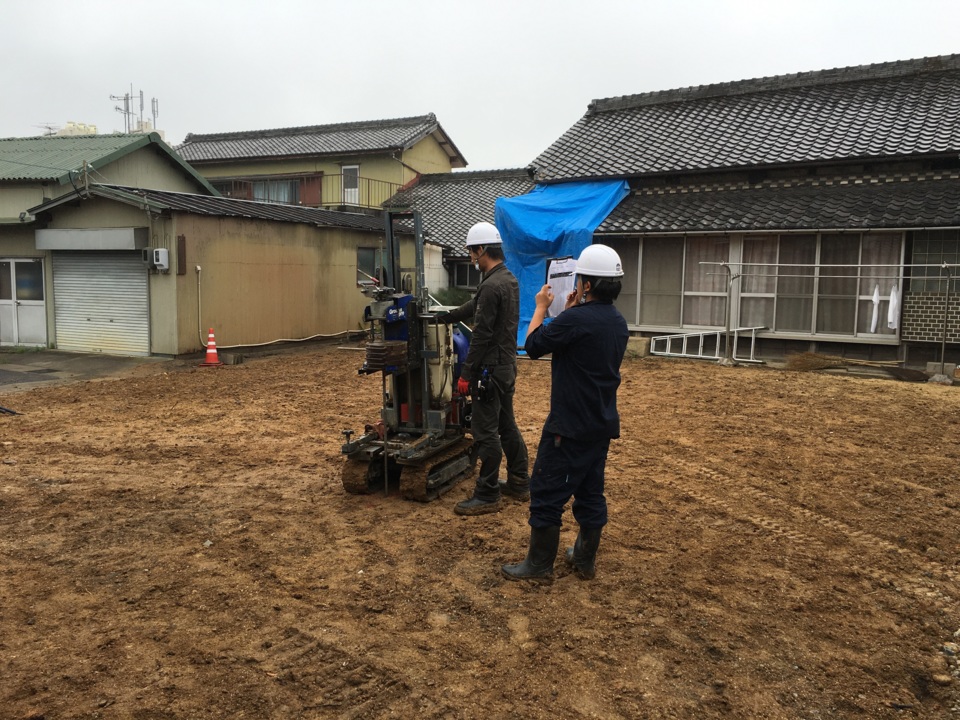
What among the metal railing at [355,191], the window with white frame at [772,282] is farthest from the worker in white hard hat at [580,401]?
the metal railing at [355,191]

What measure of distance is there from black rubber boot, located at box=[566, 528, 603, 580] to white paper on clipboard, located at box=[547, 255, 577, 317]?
5.00ft

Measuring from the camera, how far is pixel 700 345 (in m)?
13.2

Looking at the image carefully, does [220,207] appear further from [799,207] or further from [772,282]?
[799,207]

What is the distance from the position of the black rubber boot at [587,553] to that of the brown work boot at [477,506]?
1.11 m

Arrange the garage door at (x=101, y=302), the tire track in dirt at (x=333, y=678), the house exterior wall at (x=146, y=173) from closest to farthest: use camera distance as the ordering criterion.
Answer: the tire track in dirt at (x=333, y=678) < the garage door at (x=101, y=302) < the house exterior wall at (x=146, y=173)

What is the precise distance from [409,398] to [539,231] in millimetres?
8674

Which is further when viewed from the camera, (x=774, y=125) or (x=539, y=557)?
(x=774, y=125)

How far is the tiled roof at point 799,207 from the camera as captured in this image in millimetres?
12008

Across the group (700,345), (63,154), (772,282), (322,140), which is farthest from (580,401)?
(322,140)

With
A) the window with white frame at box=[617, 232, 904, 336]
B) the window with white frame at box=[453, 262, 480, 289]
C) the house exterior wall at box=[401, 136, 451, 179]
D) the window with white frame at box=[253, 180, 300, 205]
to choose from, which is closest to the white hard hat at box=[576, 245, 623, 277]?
the window with white frame at box=[617, 232, 904, 336]

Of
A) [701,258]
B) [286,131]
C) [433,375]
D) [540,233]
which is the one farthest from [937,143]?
[286,131]

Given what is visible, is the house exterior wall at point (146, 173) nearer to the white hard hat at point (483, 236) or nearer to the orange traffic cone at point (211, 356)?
the orange traffic cone at point (211, 356)

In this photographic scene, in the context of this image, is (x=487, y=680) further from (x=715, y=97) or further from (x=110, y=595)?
(x=715, y=97)

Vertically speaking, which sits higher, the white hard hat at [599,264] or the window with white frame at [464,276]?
the window with white frame at [464,276]
